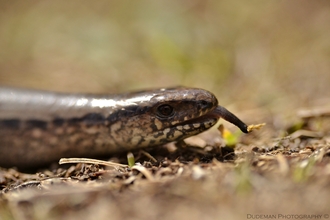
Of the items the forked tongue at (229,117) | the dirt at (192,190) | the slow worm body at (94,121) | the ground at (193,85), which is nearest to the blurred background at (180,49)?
the ground at (193,85)

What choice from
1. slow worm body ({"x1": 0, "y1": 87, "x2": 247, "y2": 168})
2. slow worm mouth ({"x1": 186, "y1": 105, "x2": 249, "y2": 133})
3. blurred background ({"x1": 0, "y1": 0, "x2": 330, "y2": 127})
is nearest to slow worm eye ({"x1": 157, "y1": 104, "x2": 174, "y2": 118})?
slow worm body ({"x1": 0, "y1": 87, "x2": 247, "y2": 168})

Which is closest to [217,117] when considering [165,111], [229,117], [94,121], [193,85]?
[229,117]

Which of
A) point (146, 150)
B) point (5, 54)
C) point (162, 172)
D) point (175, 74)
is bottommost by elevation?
point (162, 172)

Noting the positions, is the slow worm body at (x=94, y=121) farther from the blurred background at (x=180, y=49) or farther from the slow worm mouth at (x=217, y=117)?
the blurred background at (x=180, y=49)

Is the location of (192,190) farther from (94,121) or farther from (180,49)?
(180,49)

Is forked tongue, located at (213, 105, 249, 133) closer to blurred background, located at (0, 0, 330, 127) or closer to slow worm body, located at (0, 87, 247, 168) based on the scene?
slow worm body, located at (0, 87, 247, 168)

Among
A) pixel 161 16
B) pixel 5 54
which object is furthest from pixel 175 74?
pixel 5 54

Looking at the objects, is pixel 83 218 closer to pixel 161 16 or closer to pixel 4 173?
pixel 4 173
